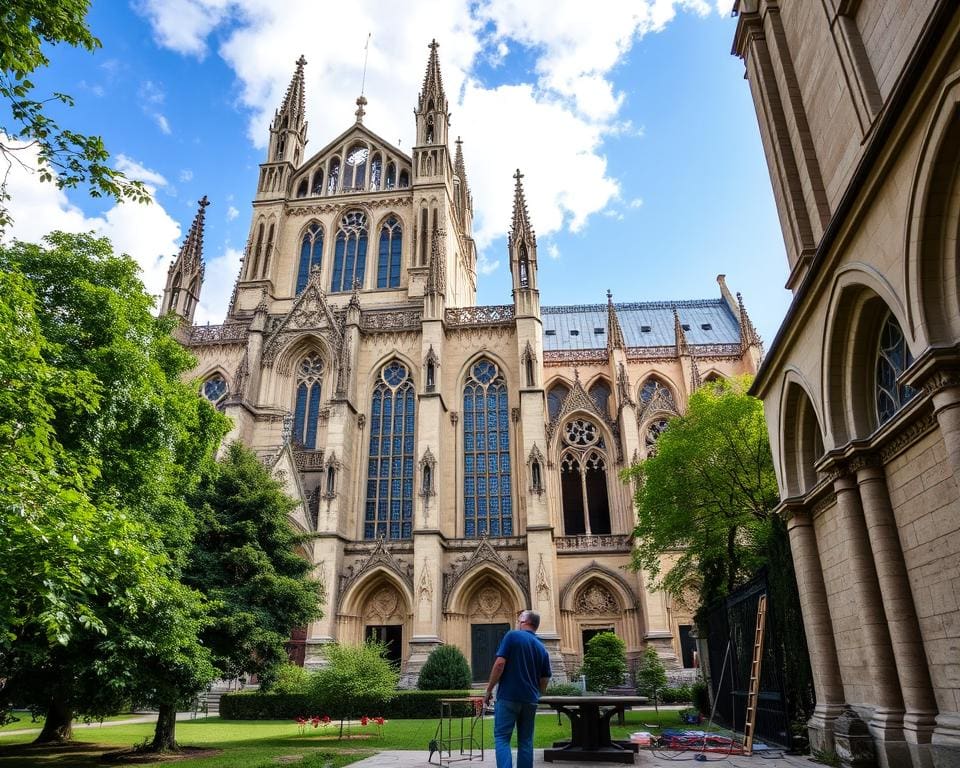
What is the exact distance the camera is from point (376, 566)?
27.0 m

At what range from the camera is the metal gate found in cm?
1016

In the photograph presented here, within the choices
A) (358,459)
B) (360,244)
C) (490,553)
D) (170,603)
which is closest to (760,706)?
(170,603)

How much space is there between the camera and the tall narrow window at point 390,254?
36188mm

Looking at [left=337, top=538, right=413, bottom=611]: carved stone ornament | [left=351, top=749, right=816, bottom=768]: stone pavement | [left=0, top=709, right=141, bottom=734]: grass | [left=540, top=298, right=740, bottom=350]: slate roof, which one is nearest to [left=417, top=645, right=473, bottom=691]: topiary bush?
[left=337, top=538, right=413, bottom=611]: carved stone ornament

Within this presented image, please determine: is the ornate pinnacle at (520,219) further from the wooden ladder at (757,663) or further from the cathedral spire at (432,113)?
the wooden ladder at (757,663)

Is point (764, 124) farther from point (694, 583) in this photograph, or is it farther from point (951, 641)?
point (694, 583)

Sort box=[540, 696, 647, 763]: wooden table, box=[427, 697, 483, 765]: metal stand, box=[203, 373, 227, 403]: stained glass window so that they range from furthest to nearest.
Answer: box=[203, 373, 227, 403]: stained glass window → box=[427, 697, 483, 765]: metal stand → box=[540, 696, 647, 763]: wooden table

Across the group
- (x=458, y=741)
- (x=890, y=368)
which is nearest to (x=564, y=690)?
(x=458, y=741)

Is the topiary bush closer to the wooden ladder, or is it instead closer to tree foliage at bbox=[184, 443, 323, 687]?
tree foliage at bbox=[184, 443, 323, 687]

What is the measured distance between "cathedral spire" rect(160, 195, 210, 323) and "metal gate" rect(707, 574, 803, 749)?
29563mm

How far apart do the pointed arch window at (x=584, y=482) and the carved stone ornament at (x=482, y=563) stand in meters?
5.33

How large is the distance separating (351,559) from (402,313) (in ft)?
39.9

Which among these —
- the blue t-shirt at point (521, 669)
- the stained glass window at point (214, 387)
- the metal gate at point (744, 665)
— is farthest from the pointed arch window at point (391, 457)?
the blue t-shirt at point (521, 669)

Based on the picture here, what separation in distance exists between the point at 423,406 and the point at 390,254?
11571 mm
